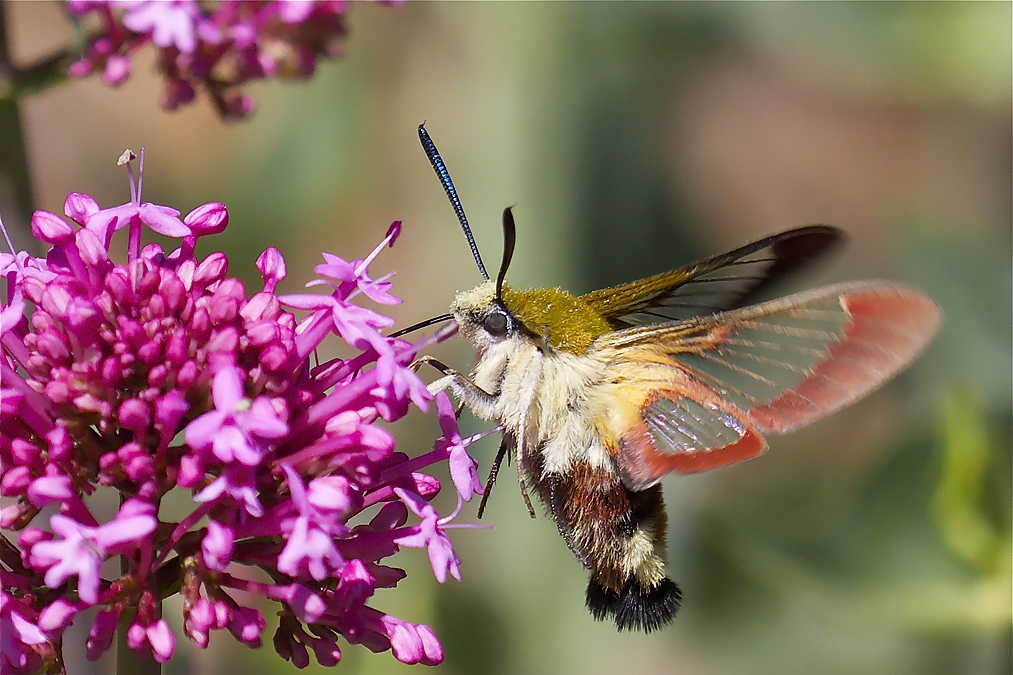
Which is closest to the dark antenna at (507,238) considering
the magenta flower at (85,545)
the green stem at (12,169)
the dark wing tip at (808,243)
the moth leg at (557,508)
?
the moth leg at (557,508)

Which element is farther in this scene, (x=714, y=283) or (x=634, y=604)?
(x=714, y=283)

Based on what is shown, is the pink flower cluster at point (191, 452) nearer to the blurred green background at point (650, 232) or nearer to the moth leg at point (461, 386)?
the moth leg at point (461, 386)

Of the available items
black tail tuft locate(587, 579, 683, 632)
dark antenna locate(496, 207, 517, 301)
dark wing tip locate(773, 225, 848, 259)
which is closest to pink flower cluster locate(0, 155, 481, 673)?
dark antenna locate(496, 207, 517, 301)

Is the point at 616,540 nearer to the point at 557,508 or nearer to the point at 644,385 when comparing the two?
the point at 557,508

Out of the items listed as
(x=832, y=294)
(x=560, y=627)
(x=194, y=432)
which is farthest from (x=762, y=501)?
(x=194, y=432)

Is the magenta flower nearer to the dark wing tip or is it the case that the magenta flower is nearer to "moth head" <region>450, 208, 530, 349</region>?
"moth head" <region>450, 208, 530, 349</region>

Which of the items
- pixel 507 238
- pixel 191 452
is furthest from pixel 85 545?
pixel 507 238
